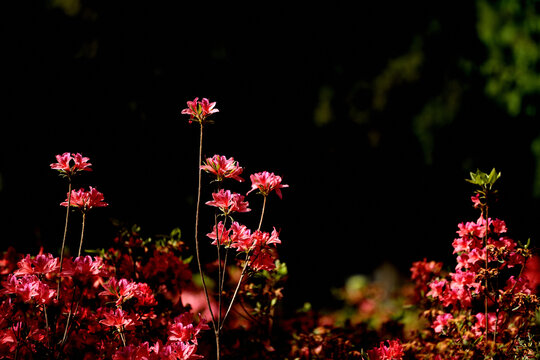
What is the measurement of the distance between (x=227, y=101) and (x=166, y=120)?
15.3 inches

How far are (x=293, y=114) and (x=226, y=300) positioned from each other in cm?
123

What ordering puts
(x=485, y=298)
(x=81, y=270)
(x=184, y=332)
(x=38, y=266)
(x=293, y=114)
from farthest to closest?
1. (x=293, y=114)
2. (x=485, y=298)
3. (x=184, y=332)
4. (x=38, y=266)
5. (x=81, y=270)

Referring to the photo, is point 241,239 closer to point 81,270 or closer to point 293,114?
point 81,270

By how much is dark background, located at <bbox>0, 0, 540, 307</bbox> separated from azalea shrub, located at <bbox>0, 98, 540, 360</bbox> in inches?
9.5

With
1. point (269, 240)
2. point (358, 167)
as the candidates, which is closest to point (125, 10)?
point (358, 167)

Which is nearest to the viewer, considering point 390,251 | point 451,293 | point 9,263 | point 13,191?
point 451,293

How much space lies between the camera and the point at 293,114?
307cm

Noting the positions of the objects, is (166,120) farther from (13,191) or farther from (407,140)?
(407,140)

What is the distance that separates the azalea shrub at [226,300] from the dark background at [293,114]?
0.79 feet

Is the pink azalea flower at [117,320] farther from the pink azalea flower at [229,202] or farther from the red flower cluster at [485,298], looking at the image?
the red flower cluster at [485,298]

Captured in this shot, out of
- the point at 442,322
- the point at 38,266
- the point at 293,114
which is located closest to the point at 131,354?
the point at 38,266

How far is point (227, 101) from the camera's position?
9.81 ft

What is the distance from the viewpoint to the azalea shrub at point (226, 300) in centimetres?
151

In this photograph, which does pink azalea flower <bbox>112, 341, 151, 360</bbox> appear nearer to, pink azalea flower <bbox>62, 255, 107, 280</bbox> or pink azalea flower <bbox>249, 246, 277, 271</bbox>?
pink azalea flower <bbox>62, 255, 107, 280</bbox>
